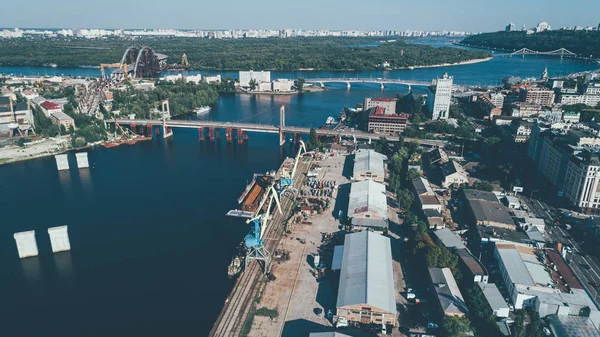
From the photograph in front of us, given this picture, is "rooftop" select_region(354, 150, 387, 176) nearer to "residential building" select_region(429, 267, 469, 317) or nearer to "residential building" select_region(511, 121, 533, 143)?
"residential building" select_region(429, 267, 469, 317)

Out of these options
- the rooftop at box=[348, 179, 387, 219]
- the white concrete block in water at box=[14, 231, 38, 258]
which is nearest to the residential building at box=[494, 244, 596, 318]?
the rooftop at box=[348, 179, 387, 219]

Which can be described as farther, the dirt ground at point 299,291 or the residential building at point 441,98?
the residential building at point 441,98

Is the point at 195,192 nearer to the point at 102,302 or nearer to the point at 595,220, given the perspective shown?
the point at 102,302

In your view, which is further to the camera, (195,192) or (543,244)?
(195,192)

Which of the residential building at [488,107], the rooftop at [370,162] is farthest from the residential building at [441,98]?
the rooftop at [370,162]

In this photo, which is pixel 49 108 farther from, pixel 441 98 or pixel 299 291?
pixel 441 98

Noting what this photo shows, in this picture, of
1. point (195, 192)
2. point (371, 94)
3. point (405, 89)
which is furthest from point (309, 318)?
point (405, 89)

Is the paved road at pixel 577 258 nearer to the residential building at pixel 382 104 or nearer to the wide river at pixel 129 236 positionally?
the wide river at pixel 129 236
